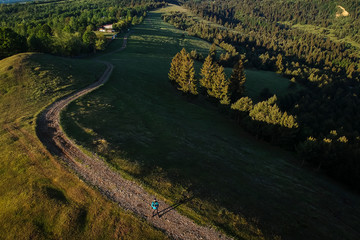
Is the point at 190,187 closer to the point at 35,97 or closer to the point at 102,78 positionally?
the point at 35,97

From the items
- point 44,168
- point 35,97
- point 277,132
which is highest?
point 44,168

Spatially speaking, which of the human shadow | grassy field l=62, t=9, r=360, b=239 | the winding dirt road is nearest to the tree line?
grassy field l=62, t=9, r=360, b=239

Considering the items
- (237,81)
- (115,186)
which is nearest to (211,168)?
(115,186)

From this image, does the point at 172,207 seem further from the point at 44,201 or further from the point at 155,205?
the point at 44,201

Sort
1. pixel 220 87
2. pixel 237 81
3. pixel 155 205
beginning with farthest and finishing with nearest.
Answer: pixel 237 81 → pixel 220 87 → pixel 155 205

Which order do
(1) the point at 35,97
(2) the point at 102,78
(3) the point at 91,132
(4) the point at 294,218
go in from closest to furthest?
(4) the point at 294,218, (3) the point at 91,132, (1) the point at 35,97, (2) the point at 102,78

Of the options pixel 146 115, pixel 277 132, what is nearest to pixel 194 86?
pixel 146 115
